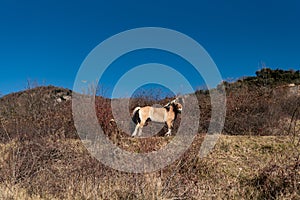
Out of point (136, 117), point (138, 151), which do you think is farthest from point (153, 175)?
point (136, 117)

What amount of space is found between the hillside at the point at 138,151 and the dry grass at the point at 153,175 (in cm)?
1

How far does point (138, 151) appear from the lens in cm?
547

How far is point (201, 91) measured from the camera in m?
13.1

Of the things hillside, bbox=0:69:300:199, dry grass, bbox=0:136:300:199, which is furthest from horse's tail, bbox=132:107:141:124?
dry grass, bbox=0:136:300:199

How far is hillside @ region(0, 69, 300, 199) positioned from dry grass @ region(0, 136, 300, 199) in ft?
0.04

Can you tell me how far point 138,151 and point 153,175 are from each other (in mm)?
1121

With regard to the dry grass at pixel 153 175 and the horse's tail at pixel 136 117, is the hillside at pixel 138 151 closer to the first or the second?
the dry grass at pixel 153 175

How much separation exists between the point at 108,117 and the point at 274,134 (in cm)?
439

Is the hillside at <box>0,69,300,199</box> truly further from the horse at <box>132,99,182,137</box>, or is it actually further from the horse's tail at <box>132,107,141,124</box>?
the horse's tail at <box>132,107,141,124</box>

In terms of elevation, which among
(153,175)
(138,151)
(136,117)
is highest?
(136,117)

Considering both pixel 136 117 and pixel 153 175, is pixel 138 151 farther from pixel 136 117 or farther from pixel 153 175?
pixel 136 117

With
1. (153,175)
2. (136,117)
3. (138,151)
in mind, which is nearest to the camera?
(153,175)

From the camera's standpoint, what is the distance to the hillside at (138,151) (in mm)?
4008

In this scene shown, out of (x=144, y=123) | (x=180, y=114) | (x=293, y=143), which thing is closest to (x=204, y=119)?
(x=180, y=114)
